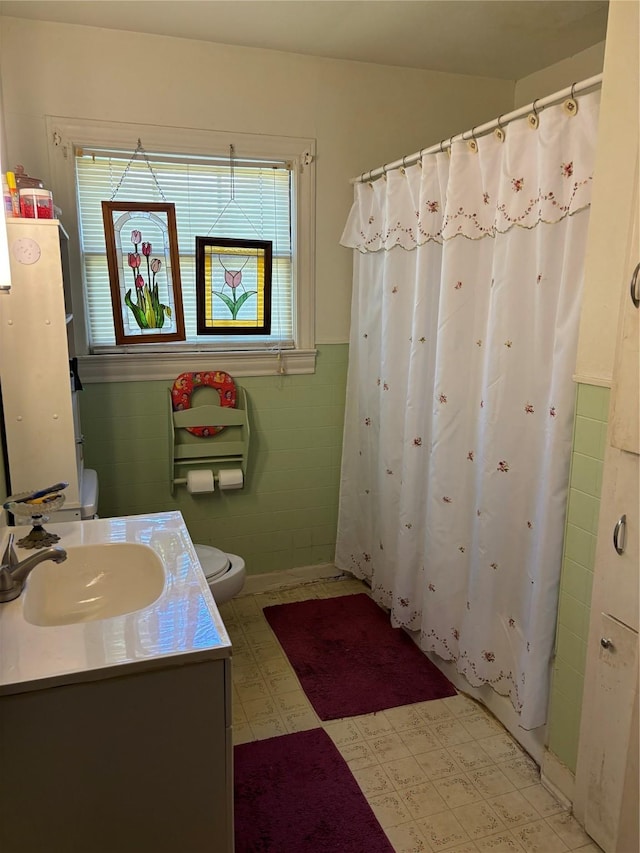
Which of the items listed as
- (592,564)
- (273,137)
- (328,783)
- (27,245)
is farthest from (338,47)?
(328,783)

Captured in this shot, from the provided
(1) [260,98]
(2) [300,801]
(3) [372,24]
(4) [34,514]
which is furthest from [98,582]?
(3) [372,24]

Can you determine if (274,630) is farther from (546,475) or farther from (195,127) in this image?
(195,127)

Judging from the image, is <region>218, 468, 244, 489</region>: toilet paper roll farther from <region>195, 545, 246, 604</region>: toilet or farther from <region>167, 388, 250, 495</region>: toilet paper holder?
<region>195, 545, 246, 604</region>: toilet

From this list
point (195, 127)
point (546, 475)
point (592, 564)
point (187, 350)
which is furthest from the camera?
point (187, 350)

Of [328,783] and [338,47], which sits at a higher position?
[338,47]

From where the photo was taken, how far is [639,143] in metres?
1.45

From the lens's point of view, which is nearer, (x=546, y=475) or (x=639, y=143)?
(x=639, y=143)

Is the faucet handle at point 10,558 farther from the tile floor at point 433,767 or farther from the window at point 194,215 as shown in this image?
the window at point 194,215

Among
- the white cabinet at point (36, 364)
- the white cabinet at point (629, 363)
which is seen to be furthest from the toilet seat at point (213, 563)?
the white cabinet at point (629, 363)

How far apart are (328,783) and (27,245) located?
187 centimetres

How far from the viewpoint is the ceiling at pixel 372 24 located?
2236 mm

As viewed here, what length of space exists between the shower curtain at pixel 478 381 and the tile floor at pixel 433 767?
0.60ft

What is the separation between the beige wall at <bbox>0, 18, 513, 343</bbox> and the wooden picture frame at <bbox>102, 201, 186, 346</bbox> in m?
0.30

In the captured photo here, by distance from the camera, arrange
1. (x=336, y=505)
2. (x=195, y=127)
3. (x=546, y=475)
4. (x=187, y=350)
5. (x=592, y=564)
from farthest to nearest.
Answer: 1. (x=336, y=505)
2. (x=187, y=350)
3. (x=195, y=127)
4. (x=546, y=475)
5. (x=592, y=564)
